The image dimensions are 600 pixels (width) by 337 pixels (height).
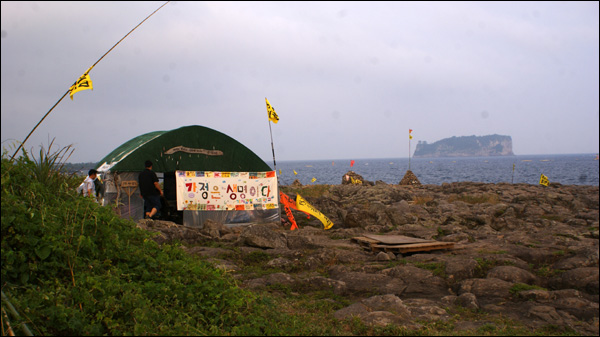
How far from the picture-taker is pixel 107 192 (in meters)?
14.5

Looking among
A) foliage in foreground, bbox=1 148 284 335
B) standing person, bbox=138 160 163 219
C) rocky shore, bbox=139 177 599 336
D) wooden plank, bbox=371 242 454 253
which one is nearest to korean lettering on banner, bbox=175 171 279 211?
standing person, bbox=138 160 163 219

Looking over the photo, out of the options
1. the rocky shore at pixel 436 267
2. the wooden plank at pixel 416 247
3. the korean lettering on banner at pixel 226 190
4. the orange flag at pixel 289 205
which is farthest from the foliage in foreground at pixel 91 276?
the orange flag at pixel 289 205

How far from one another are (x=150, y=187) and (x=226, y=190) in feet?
9.04

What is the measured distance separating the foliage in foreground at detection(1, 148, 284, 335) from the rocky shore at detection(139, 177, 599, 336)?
2.04 metres

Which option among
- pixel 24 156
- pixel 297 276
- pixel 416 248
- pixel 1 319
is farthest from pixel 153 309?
pixel 416 248

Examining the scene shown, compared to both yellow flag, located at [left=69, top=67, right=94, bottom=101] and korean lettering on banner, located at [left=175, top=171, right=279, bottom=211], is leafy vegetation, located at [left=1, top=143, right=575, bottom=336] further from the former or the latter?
korean lettering on banner, located at [left=175, top=171, right=279, bottom=211]

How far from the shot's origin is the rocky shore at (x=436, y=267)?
6.70 m

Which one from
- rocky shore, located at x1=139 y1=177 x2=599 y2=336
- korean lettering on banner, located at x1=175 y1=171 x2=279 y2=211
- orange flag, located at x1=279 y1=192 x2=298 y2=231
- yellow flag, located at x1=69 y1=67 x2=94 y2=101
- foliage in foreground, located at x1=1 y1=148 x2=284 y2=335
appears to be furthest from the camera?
orange flag, located at x1=279 y1=192 x2=298 y2=231

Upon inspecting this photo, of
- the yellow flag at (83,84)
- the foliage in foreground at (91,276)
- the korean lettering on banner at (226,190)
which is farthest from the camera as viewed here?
the korean lettering on banner at (226,190)

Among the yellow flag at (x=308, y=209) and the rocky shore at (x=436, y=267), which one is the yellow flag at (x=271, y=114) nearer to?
the yellow flag at (x=308, y=209)

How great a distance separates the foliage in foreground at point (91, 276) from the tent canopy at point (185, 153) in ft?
28.6

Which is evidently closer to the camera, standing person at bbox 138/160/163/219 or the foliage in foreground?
the foliage in foreground

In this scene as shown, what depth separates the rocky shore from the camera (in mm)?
6703

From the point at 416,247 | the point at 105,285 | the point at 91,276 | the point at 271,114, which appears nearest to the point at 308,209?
the point at 271,114
